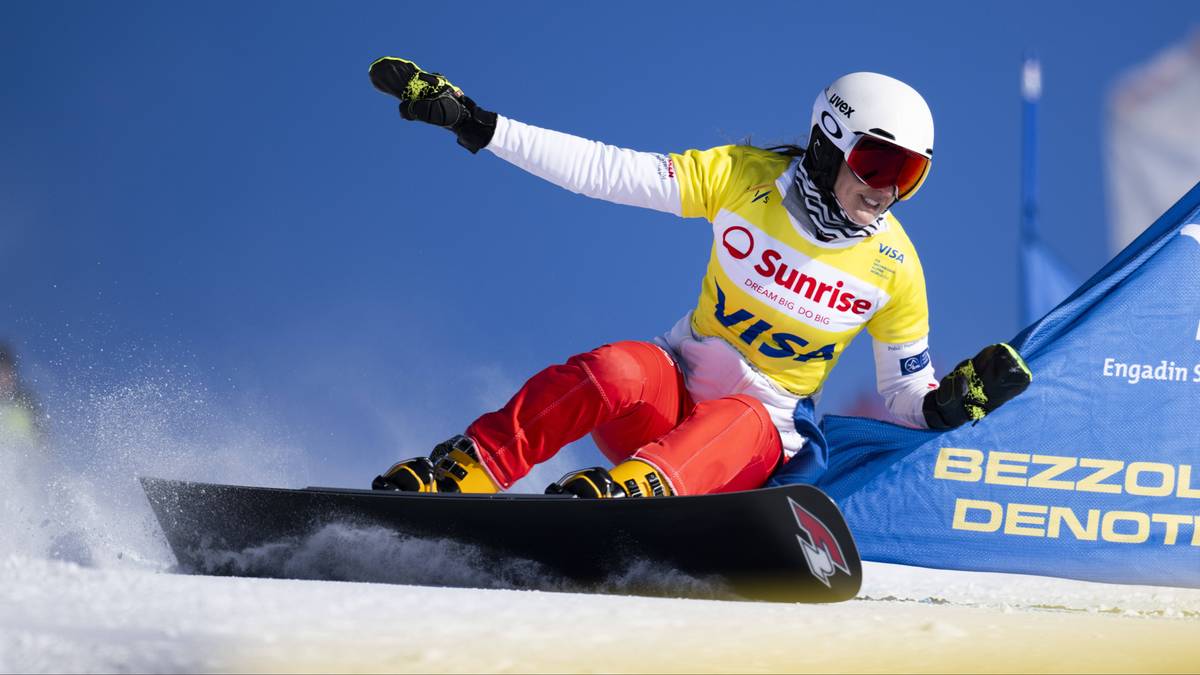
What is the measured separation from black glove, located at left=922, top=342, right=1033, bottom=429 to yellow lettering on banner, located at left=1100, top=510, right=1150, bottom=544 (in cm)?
71

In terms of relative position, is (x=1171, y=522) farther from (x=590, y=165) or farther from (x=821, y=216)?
(x=590, y=165)

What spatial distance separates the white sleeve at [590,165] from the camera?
3297 millimetres

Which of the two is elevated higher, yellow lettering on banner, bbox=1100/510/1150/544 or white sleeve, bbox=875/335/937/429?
white sleeve, bbox=875/335/937/429


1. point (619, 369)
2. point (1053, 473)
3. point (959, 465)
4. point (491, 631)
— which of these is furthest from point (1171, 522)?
point (491, 631)

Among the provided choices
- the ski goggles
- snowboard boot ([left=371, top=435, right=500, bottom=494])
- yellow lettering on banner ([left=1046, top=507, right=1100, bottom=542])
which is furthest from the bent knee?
yellow lettering on banner ([left=1046, top=507, right=1100, bottom=542])

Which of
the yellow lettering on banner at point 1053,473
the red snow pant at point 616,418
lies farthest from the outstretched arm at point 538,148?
the yellow lettering on banner at point 1053,473

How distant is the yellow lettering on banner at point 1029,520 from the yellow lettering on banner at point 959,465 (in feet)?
0.55

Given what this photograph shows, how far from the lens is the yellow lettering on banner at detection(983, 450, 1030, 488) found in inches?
148

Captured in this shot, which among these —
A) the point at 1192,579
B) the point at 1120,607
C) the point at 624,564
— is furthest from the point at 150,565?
the point at 1192,579

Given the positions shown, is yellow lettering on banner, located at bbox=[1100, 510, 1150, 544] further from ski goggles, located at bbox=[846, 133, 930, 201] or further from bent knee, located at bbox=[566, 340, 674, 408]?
bent knee, located at bbox=[566, 340, 674, 408]

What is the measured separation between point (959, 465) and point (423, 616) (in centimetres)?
212

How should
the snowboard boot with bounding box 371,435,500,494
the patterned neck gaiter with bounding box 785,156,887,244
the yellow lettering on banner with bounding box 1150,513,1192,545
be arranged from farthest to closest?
1. the yellow lettering on banner with bounding box 1150,513,1192,545
2. the patterned neck gaiter with bounding box 785,156,887,244
3. the snowboard boot with bounding box 371,435,500,494

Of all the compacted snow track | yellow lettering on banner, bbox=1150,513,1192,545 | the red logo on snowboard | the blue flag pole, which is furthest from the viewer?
the blue flag pole

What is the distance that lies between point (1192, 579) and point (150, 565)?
3234 mm
